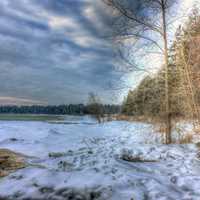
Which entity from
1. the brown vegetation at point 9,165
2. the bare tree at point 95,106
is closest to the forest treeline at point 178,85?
the brown vegetation at point 9,165

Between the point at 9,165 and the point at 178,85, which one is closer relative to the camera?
the point at 9,165

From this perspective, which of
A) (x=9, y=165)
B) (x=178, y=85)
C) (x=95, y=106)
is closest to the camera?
(x=9, y=165)

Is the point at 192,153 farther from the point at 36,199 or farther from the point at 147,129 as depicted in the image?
the point at 36,199

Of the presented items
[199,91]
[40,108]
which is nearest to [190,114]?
[199,91]

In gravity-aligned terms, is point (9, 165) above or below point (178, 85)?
below

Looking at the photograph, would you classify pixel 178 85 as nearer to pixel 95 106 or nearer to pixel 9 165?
pixel 9 165

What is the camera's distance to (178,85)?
257 inches

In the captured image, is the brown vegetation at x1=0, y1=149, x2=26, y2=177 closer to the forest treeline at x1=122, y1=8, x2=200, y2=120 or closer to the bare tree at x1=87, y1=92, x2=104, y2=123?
the forest treeline at x1=122, y1=8, x2=200, y2=120

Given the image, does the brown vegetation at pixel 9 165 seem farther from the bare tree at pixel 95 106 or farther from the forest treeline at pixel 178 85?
the bare tree at pixel 95 106

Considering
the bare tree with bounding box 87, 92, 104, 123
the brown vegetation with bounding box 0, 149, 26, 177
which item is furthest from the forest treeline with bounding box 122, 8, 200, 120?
the bare tree with bounding box 87, 92, 104, 123

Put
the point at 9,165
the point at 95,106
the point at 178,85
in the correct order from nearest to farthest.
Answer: the point at 9,165, the point at 178,85, the point at 95,106

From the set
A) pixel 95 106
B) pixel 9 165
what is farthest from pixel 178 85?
pixel 95 106

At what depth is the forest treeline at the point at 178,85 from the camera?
6.10m

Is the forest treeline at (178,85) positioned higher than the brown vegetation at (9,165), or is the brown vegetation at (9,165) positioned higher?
the forest treeline at (178,85)
